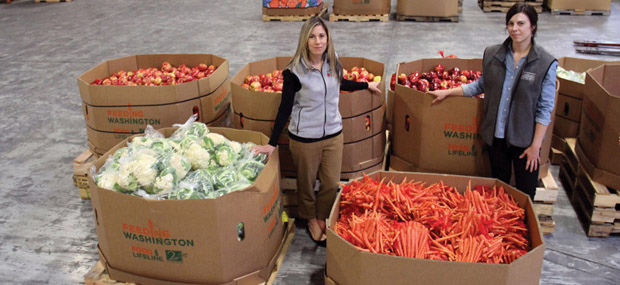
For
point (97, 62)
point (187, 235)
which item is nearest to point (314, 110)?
point (187, 235)

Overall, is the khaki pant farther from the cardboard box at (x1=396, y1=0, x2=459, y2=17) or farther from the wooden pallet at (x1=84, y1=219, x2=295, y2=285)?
the cardboard box at (x1=396, y1=0, x2=459, y2=17)

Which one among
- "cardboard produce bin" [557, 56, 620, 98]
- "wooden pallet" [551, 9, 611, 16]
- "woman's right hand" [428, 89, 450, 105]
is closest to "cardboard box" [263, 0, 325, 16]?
"wooden pallet" [551, 9, 611, 16]

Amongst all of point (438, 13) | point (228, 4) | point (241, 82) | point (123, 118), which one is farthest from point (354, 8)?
point (123, 118)

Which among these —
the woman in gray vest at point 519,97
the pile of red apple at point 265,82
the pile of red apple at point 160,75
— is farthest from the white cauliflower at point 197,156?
the woman in gray vest at point 519,97

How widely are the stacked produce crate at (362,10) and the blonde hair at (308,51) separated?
299 inches

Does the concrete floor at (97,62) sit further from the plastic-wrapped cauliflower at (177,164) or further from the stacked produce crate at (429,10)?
the plastic-wrapped cauliflower at (177,164)

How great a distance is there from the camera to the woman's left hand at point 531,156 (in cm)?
348

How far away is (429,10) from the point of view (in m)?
10.7

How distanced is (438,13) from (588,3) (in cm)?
305

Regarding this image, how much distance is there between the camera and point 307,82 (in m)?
3.52

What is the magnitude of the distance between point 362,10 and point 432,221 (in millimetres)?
8491

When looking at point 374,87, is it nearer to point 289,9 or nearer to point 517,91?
point 517,91

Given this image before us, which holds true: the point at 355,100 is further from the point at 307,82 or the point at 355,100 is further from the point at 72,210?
the point at 72,210

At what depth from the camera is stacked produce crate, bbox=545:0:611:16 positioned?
10906 mm
